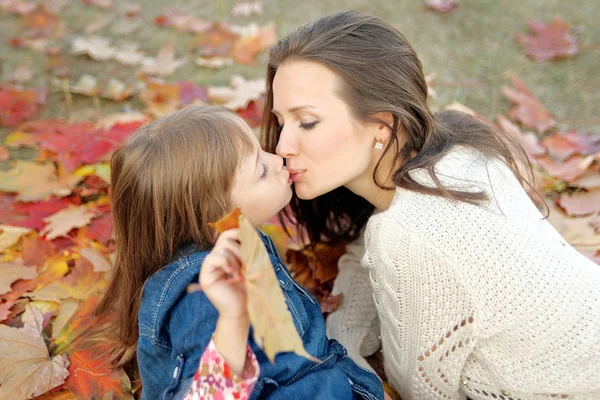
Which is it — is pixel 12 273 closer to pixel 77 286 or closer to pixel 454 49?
pixel 77 286

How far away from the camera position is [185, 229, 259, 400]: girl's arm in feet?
4.16

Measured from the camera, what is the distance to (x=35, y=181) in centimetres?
273

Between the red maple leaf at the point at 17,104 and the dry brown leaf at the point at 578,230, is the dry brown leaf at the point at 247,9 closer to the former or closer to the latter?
the red maple leaf at the point at 17,104

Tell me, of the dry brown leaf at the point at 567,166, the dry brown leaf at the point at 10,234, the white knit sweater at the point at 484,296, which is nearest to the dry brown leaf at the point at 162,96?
the dry brown leaf at the point at 10,234

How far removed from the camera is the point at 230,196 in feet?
5.79

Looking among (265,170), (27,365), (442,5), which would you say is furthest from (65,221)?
(442,5)

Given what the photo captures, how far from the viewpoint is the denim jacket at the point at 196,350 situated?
4.97 feet

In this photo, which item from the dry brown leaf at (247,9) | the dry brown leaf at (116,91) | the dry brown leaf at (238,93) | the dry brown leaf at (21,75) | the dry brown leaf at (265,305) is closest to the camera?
the dry brown leaf at (265,305)

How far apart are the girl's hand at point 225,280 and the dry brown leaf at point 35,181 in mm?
1666

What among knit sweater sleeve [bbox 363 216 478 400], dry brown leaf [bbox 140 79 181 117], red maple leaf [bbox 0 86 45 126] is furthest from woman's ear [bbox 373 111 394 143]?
red maple leaf [bbox 0 86 45 126]

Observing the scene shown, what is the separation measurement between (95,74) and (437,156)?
2.89 m

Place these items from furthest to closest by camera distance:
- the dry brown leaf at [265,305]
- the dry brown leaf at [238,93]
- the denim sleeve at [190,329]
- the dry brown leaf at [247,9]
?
1. the dry brown leaf at [247,9]
2. the dry brown leaf at [238,93]
3. the denim sleeve at [190,329]
4. the dry brown leaf at [265,305]

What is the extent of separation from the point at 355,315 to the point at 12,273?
54.9 inches

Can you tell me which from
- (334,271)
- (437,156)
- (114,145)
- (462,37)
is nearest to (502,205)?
(437,156)
